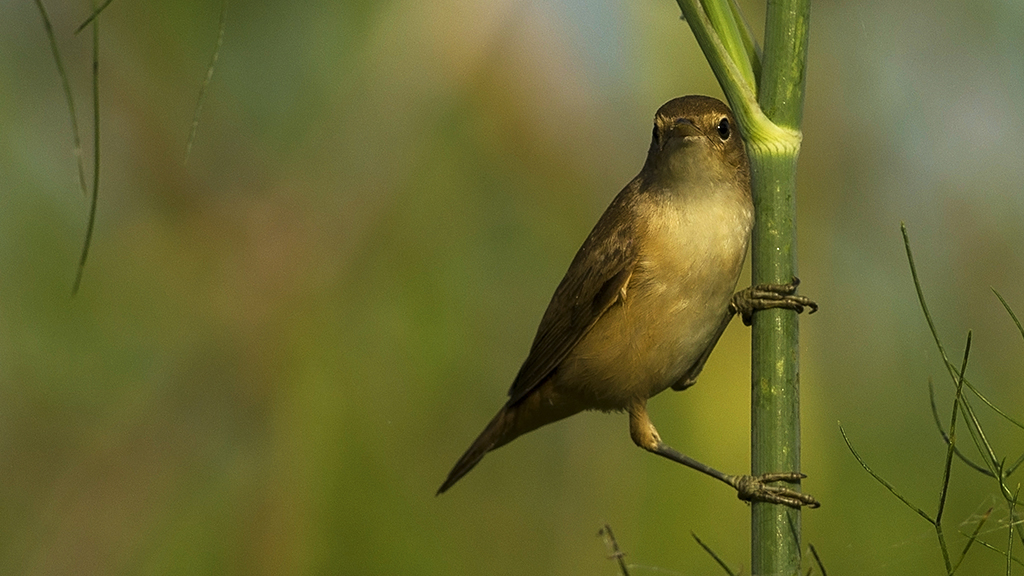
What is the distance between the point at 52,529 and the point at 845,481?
75.6 inches

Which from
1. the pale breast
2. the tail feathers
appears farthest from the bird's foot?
the tail feathers

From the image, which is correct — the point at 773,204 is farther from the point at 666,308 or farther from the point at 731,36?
the point at 666,308

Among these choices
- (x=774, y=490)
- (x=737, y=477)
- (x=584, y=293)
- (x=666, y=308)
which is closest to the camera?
(x=774, y=490)

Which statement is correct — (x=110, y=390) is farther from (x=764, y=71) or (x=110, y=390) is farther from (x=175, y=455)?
(x=764, y=71)

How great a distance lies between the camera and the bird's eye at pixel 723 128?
2.41m

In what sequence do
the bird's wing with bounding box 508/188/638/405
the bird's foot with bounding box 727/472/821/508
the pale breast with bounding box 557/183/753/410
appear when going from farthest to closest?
the bird's wing with bounding box 508/188/638/405
the pale breast with bounding box 557/183/753/410
the bird's foot with bounding box 727/472/821/508

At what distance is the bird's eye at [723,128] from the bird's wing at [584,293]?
28 centimetres

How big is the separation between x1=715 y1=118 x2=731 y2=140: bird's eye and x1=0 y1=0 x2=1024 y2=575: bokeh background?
0.40 metres

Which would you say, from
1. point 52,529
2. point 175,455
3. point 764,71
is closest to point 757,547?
point 764,71

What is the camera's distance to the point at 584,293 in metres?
2.58

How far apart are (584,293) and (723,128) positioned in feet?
1.76

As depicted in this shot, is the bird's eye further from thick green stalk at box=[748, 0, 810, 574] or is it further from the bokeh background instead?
thick green stalk at box=[748, 0, 810, 574]

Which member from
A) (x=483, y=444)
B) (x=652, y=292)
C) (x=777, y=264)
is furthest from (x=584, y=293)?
(x=777, y=264)

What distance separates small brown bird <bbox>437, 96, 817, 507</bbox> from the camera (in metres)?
2.34
